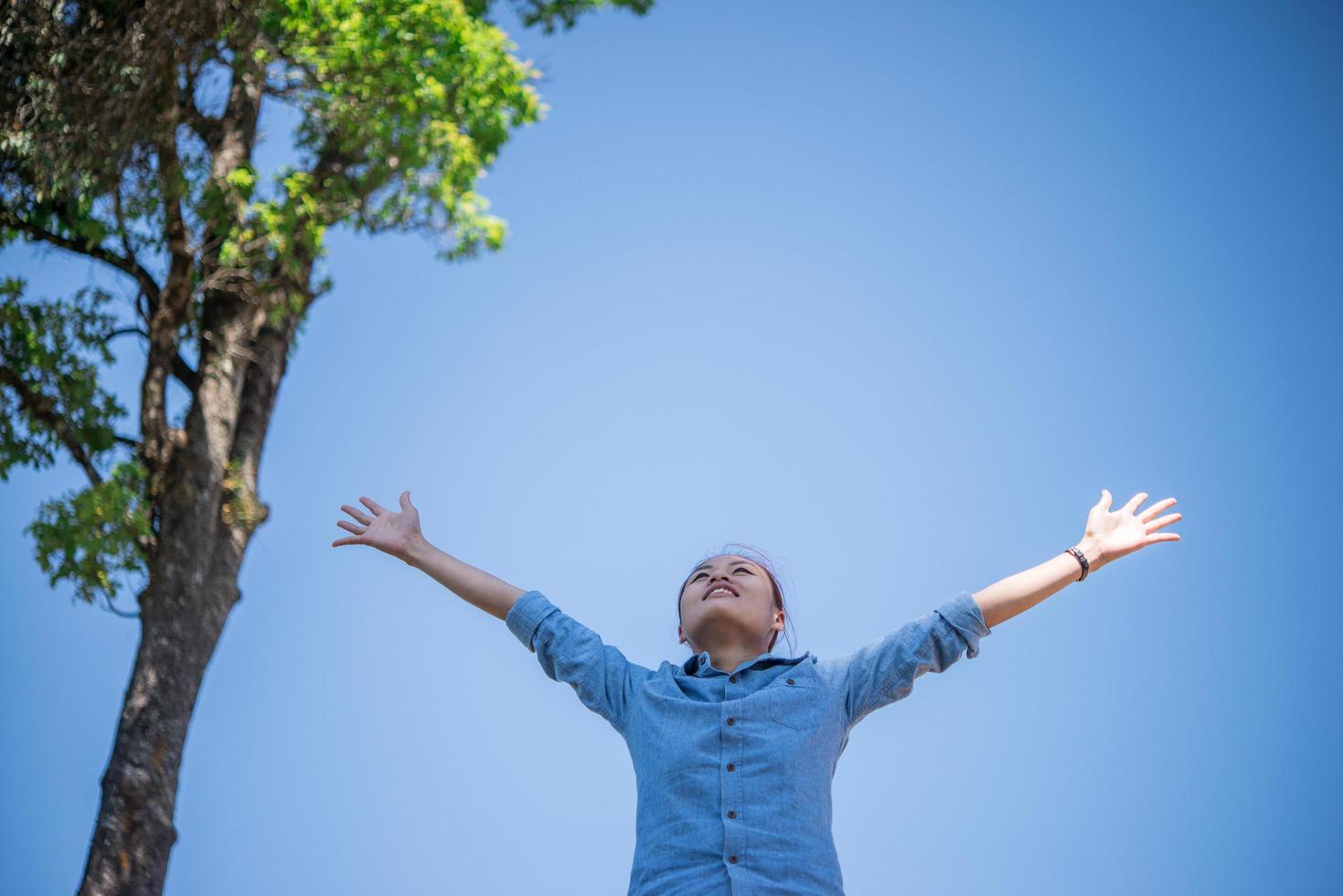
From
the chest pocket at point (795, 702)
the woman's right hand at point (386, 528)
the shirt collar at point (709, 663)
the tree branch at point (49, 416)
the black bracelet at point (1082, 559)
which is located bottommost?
the chest pocket at point (795, 702)

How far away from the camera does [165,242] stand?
20.1 feet

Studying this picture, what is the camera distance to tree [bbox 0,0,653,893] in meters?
5.30

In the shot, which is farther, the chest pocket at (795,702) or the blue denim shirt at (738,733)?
the chest pocket at (795,702)

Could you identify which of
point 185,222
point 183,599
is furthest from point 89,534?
point 185,222

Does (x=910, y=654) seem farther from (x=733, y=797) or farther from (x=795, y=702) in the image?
(x=733, y=797)

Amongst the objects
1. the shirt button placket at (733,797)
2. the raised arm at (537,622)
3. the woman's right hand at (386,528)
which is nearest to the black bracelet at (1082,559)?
the shirt button placket at (733,797)

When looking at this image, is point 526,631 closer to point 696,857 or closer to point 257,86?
point 696,857

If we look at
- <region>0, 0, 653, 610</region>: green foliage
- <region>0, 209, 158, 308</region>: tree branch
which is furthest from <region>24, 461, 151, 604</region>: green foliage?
<region>0, 209, 158, 308</region>: tree branch

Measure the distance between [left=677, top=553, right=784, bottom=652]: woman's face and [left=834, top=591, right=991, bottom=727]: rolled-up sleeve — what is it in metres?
0.25

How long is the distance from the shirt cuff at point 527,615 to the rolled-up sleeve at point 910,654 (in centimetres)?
68

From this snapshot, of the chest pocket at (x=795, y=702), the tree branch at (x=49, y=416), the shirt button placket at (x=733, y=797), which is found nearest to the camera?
the shirt button placket at (x=733, y=797)

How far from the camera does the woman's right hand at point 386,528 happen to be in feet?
9.39

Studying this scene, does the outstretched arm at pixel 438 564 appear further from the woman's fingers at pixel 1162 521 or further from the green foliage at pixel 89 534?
the green foliage at pixel 89 534

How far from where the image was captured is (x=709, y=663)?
2.80 metres
